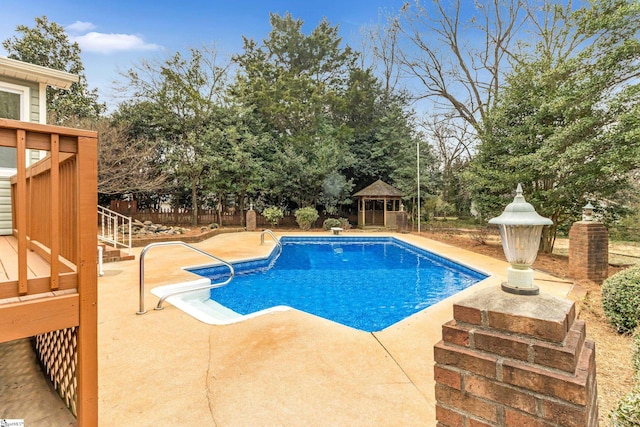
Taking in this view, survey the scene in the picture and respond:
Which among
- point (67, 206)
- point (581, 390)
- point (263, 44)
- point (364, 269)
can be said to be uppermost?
point (263, 44)

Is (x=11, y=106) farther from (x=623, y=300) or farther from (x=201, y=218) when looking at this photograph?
(x=201, y=218)

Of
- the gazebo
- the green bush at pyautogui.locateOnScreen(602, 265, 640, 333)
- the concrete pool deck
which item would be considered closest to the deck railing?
the concrete pool deck

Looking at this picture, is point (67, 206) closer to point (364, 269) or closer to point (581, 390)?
point (581, 390)

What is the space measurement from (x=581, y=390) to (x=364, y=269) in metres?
7.37

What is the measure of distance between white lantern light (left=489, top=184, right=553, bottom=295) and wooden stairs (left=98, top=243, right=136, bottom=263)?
26.8 feet

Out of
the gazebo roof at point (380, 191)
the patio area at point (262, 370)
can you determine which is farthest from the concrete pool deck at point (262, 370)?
the gazebo roof at point (380, 191)

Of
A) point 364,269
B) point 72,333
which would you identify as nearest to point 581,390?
point 72,333

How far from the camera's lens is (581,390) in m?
1.05

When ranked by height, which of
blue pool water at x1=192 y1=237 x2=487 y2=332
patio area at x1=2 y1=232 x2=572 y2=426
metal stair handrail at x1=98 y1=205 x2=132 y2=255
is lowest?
blue pool water at x1=192 y1=237 x2=487 y2=332

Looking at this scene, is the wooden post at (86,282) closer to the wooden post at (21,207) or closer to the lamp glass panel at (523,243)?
the wooden post at (21,207)

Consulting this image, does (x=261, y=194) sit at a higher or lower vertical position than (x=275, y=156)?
lower

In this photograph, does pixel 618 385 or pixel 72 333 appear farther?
pixel 618 385

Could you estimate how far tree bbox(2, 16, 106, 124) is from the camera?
15.4m

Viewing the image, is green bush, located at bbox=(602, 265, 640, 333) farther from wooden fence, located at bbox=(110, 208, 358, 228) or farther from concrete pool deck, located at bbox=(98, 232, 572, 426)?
wooden fence, located at bbox=(110, 208, 358, 228)
